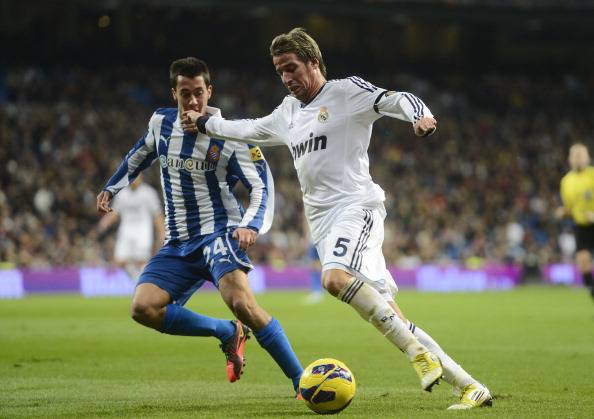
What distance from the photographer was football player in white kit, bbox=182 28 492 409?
627 centimetres

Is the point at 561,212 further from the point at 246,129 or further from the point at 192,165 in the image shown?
the point at 246,129

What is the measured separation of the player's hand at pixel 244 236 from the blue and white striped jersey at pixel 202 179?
0.40 metres

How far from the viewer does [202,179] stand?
24.7ft

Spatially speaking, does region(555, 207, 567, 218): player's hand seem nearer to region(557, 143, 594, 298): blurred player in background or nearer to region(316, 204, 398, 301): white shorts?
region(557, 143, 594, 298): blurred player in background

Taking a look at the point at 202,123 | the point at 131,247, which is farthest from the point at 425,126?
the point at 131,247

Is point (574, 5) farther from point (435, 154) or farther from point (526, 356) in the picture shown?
point (526, 356)

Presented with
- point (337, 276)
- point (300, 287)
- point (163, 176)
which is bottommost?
point (300, 287)

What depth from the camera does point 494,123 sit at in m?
36.6

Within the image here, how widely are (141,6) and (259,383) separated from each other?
1089 inches

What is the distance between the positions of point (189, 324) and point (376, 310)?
1.77 m

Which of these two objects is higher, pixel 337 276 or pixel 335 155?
pixel 335 155

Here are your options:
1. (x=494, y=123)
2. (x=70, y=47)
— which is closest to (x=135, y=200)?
(x=70, y=47)

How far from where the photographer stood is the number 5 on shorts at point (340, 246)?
20.8 ft

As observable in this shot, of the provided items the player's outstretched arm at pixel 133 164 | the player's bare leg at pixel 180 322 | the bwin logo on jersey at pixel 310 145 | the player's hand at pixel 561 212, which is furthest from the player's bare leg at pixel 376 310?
the player's hand at pixel 561 212
